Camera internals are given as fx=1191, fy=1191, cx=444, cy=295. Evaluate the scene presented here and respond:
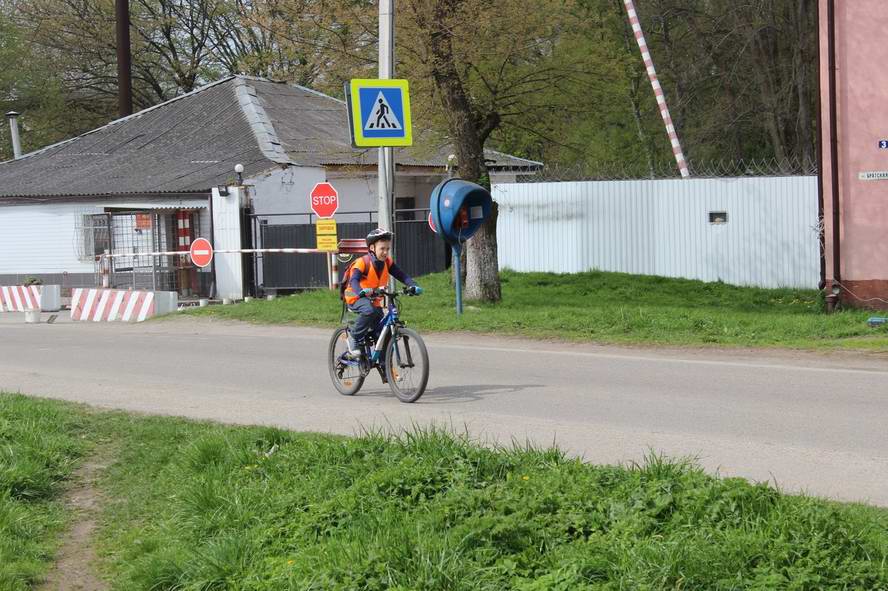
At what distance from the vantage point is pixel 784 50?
108ft

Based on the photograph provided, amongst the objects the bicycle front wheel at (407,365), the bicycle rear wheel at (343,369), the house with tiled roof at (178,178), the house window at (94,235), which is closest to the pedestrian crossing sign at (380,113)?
the bicycle rear wheel at (343,369)

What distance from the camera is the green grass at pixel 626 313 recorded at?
1445 cm

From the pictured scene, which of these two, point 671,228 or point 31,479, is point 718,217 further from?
Result: point 31,479

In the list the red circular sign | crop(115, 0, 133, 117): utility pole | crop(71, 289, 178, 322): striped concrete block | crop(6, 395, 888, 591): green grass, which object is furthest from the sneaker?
crop(115, 0, 133, 117): utility pole

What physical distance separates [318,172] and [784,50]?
1350cm

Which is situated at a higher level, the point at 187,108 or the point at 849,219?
the point at 187,108

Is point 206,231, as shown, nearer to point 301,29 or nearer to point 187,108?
point 187,108

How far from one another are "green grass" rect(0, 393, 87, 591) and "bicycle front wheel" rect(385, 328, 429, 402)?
274cm

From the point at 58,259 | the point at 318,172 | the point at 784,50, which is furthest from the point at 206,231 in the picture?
the point at 784,50

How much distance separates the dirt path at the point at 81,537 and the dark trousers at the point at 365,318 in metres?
2.83

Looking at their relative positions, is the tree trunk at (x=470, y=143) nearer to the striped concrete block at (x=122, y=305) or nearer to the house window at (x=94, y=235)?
the striped concrete block at (x=122, y=305)

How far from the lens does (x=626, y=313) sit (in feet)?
52.1

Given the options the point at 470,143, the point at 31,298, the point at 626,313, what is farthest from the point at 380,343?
the point at 31,298

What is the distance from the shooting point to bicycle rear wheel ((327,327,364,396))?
37.0 ft
